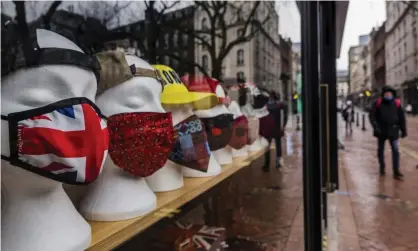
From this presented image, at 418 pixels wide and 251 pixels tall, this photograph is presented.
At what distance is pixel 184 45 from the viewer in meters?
1.08

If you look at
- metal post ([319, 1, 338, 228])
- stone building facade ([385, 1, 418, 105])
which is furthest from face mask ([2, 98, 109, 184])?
metal post ([319, 1, 338, 228])

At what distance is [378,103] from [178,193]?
1.17 m

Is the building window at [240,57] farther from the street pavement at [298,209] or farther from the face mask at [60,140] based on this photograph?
the face mask at [60,140]

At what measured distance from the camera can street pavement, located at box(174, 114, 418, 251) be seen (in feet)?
Answer: 4.77

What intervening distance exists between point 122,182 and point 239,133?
0.74 m

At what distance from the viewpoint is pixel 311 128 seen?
5.72 feet

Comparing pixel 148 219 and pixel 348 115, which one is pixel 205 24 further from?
pixel 348 115

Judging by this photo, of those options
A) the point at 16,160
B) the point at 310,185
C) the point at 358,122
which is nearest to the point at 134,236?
the point at 16,160

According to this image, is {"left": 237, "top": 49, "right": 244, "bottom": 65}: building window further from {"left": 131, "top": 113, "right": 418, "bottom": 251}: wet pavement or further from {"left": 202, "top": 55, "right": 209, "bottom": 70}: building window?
{"left": 131, "top": 113, "right": 418, "bottom": 251}: wet pavement

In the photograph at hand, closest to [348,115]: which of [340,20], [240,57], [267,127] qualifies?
[340,20]

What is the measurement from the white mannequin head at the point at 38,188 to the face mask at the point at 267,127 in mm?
1191

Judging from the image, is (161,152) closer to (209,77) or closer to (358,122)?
(209,77)

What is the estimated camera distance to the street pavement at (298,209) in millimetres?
1453

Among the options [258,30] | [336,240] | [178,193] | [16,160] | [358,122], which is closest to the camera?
[16,160]
